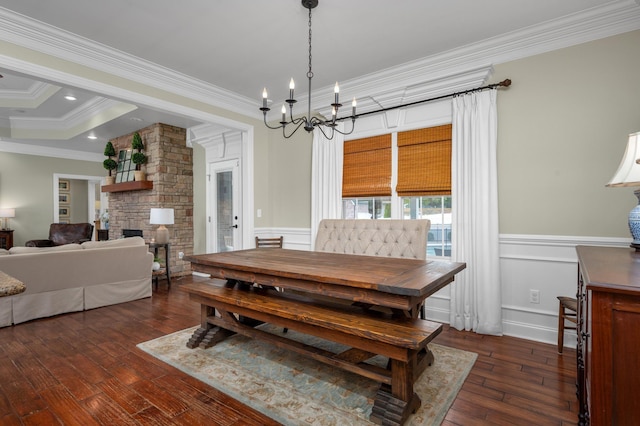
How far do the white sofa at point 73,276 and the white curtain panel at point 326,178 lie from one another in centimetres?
238

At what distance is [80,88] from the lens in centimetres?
303

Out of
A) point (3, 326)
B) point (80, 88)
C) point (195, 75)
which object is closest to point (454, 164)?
point (195, 75)

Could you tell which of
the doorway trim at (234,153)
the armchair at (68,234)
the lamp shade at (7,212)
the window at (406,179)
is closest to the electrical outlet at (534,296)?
the window at (406,179)

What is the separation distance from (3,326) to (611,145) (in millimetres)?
5796

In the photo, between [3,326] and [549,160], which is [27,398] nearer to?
[3,326]

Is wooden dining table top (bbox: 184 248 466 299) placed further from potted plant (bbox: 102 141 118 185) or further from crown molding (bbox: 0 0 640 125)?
potted plant (bbox: 102 141 118 185)

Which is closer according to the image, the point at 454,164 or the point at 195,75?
the point at 454,164

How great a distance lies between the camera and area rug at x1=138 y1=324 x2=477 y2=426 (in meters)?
1.80

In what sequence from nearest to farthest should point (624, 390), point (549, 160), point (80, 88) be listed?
point (624, 390), point (549, 160), point (80, 88)

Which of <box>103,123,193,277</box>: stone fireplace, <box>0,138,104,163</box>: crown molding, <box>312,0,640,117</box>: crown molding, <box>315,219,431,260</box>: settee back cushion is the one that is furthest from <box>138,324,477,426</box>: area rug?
<box>0,138,104,163</box>: crown molding

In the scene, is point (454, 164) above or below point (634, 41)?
below

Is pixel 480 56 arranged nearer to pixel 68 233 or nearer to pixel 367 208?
pixel 367 208

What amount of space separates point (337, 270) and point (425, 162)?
A: 2.02 meters

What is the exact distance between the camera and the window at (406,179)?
11.2 feet
